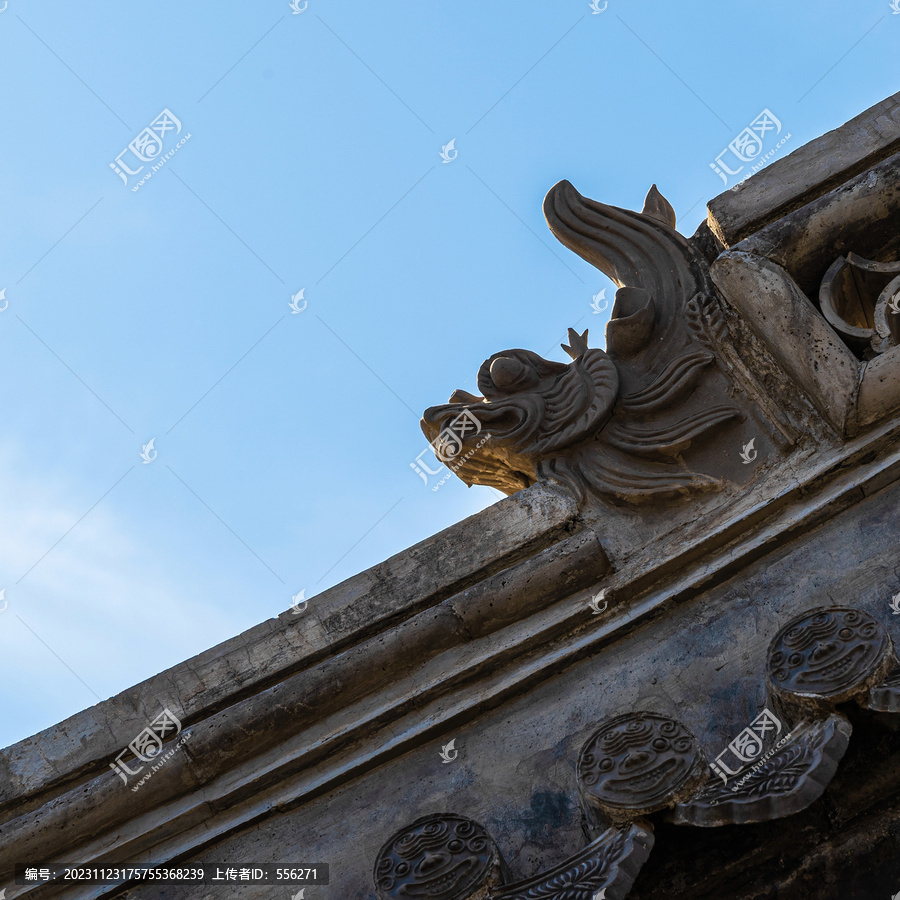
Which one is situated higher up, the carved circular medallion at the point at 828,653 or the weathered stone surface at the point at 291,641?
the weathered stone surface at the point at 291,641

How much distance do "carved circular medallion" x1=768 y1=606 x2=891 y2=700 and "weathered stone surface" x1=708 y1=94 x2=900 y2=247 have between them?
173 centimetres

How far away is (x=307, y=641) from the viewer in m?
Answer: 3.65

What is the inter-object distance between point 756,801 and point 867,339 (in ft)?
5.97

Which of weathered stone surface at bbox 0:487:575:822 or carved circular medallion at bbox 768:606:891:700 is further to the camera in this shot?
weathered stone surface at bbox 0:487:575:822

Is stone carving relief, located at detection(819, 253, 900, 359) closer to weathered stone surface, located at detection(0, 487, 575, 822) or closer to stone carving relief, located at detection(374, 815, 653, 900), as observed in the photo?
weathered stone surface, located at detection(0, 487, 575, 822)

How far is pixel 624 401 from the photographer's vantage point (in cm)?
398

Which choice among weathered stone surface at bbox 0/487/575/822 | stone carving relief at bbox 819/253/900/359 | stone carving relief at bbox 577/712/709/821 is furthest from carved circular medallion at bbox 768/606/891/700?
stone carving relief at bbox 819/253/900/359

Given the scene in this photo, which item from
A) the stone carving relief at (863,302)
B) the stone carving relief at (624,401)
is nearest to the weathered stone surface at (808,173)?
the stone carving relief at (624,401)

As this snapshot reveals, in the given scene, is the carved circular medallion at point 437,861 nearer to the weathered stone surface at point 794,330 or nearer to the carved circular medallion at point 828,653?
the carved circular medallion at point 828,653

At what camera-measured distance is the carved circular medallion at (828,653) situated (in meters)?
2.66

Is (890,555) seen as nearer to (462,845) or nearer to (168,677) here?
(462,845)

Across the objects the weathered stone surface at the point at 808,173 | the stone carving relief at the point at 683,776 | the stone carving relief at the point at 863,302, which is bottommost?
the stone carving relief at the point at 683,776

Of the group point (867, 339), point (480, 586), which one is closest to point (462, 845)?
point (480, 586)

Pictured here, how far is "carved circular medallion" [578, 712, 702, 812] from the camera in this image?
265 cm
